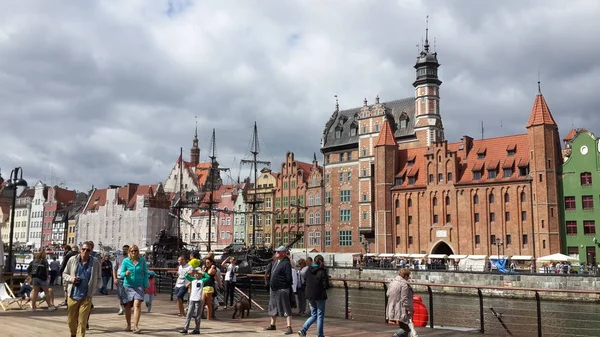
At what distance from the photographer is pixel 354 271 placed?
177 ft

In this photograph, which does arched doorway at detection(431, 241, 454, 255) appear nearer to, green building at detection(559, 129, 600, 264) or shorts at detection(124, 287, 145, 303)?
green building at detection(559, 129, 600, 264)

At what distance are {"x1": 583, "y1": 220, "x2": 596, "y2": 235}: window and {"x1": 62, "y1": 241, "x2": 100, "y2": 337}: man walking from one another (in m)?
53.1

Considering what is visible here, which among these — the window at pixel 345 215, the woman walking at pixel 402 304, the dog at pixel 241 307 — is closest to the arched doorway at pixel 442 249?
the window at pixel 345 215

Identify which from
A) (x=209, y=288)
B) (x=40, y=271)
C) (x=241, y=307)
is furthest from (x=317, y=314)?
(x=40, y=271)

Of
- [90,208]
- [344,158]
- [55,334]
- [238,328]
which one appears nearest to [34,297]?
[55,334]

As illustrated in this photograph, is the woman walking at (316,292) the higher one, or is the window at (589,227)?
the window at (589,227)

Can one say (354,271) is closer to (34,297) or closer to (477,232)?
(477,232)

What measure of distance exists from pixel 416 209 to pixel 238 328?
53152mm

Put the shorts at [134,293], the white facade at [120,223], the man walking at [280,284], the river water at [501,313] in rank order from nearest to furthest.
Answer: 1. the shorts at [134,293]
2. the man walking at [280,284]
3. the river water at [501,313]
4. the white facade at [120,223]

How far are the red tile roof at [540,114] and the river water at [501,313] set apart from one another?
22424mm

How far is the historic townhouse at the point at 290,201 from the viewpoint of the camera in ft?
258

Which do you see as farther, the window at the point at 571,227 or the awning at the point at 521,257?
the window at the point at 571,227

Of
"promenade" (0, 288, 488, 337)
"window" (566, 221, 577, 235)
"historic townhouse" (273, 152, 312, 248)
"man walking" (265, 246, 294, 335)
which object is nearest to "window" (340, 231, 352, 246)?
"historic townhouse" (273, 152, 312, 248)

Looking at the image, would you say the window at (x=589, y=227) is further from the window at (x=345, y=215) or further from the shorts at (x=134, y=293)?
the shorts at (x=134, y=293)
